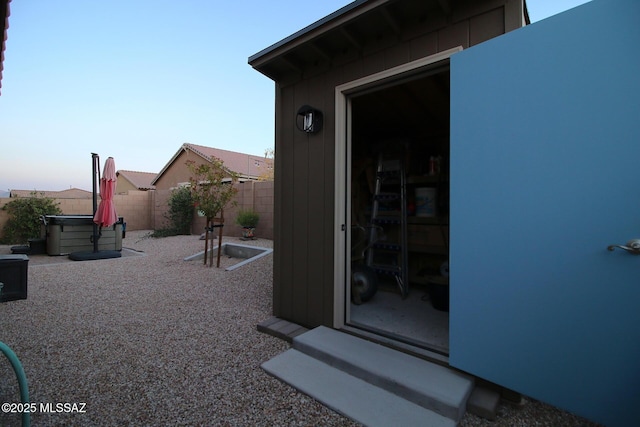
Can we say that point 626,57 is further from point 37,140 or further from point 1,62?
point 37,140

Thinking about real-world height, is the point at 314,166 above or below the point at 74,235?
above

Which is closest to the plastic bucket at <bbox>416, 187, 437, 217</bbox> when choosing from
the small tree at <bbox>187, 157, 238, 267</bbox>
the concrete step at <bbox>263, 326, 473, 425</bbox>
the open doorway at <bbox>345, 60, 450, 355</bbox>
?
the open doorway at <bbox>345, 60, 450, 355</bbox>

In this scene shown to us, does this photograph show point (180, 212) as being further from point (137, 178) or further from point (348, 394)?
point (137, 178)

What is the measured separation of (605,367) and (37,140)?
1124 centimetres

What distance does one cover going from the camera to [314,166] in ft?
8.13

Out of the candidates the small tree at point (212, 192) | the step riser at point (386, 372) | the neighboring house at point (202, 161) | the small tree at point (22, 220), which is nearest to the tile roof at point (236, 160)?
the neighboring house at point (202, 161)

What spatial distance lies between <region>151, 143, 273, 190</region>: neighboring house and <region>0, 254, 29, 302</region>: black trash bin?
11105 mm

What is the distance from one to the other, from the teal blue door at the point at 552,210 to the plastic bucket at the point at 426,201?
1.90 metres

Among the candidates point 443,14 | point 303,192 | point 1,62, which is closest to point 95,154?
point 1,62

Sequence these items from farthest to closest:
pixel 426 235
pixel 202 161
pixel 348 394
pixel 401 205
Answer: pixel 202 161
pixel 426 235
pixel 401 205
pixel 348 394

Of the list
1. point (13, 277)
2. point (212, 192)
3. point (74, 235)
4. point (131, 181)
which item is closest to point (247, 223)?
point (212, 192)

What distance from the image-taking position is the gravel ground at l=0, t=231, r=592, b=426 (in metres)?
1.51

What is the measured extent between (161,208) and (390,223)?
34.4 ft

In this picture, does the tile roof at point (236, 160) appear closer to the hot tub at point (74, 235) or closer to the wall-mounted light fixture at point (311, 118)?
the hot tub at point (74, 235)
